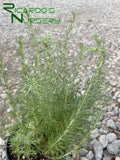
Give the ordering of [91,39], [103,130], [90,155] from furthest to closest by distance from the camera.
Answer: [91,39]
[103,130]
[90,155]

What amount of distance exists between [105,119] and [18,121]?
96cm

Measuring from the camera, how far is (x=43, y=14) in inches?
178

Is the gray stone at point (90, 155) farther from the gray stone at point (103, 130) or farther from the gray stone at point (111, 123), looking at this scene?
the gray stone at point (111, 123)

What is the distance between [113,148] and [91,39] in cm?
225

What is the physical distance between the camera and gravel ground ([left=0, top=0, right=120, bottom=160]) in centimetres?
160

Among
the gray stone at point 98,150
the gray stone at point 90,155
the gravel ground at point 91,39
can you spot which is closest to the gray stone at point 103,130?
the gravel ground at point 91,39

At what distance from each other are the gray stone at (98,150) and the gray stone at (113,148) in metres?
0.07

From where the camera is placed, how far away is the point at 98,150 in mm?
1536

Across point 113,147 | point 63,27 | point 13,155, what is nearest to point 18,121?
point 13,155

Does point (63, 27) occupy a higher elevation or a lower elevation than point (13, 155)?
higher

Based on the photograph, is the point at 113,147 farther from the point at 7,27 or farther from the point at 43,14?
the point at 43,14

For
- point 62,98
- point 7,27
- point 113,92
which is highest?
point 7,27

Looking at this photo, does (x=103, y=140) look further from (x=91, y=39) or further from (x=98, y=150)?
(x=91, y=39)

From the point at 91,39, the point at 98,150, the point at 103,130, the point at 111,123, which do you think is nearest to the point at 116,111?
the point at 111,123
